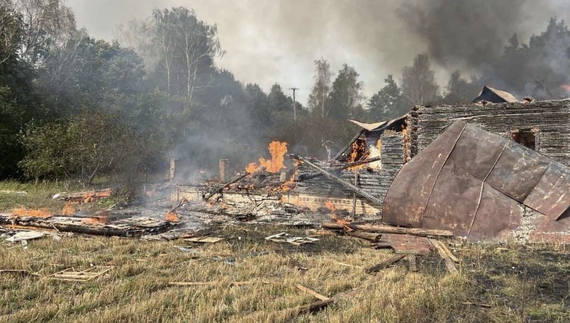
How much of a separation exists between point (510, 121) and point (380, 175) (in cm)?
555

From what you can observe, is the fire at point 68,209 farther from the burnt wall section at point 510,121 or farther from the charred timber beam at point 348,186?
the burnt wall section at point 510,121

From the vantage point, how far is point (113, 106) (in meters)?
36.3

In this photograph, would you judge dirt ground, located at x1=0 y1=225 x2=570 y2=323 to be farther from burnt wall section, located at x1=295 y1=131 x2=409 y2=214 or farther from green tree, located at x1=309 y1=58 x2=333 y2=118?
green tree, located at x1=309 y1=58 x2=333 y2=118

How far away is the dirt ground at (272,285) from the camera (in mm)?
5074

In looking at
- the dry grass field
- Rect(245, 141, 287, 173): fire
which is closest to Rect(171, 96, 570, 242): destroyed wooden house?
the dry grass field

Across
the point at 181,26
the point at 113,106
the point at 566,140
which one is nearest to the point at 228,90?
the point at 181,26

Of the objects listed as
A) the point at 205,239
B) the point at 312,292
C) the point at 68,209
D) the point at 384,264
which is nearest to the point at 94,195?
the point at 68,209

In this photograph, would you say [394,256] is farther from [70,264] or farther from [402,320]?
[70,264]

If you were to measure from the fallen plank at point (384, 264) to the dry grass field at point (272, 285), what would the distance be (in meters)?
0.17

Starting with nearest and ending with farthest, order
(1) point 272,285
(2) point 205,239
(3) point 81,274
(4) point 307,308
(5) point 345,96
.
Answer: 1. (4) point 307,308
2. (1) point 272,285
3. (3) point 81,274
4. (2) point 205,239
5. (5) point 345,96

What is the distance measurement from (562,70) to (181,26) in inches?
1532

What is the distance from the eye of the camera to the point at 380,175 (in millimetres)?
16984

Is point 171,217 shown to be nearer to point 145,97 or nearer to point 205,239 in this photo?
point 205,239

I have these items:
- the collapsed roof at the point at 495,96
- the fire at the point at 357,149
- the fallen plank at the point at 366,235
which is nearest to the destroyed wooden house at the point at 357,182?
the fallen plank at the point at 366,235
